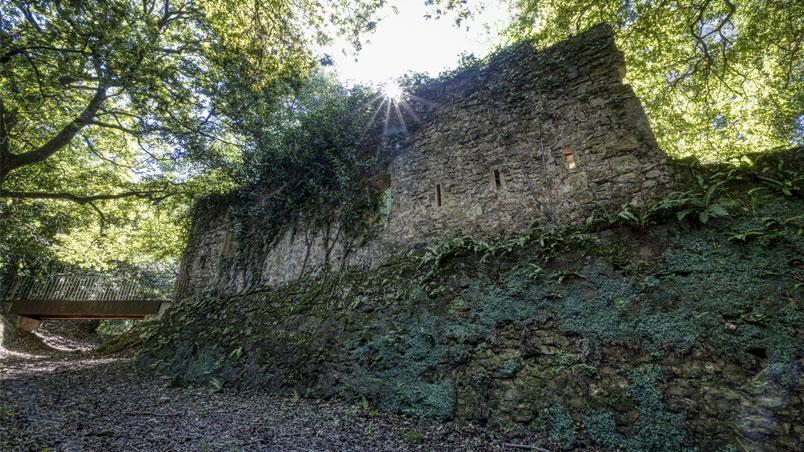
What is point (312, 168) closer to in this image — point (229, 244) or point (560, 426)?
point (229, 244)

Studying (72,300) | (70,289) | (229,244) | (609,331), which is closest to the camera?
(609,331)

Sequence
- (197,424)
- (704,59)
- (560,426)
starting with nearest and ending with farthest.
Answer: (560,426), (197,424), (704,59)

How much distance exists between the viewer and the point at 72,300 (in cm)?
1016

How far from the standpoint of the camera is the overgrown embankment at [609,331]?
254 cm

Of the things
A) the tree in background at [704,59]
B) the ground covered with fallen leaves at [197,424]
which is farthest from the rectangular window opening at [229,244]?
the tree in background at [704,59]

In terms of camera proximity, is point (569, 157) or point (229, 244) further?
point (229, 244)

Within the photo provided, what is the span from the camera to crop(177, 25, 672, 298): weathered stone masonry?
13.9 ft

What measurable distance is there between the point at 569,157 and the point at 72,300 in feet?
52.1

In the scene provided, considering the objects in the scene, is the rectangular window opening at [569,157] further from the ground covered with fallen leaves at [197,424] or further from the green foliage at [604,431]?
the ground covered with fallen leaves at [197,424]

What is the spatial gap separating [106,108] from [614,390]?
12.2 meters

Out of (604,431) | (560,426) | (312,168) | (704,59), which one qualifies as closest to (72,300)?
(312,168)

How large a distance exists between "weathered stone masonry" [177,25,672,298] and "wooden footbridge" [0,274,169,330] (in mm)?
6490

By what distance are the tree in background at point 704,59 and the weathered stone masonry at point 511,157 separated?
4.30 ft

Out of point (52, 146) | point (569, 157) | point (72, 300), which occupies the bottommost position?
point (72, 300)
